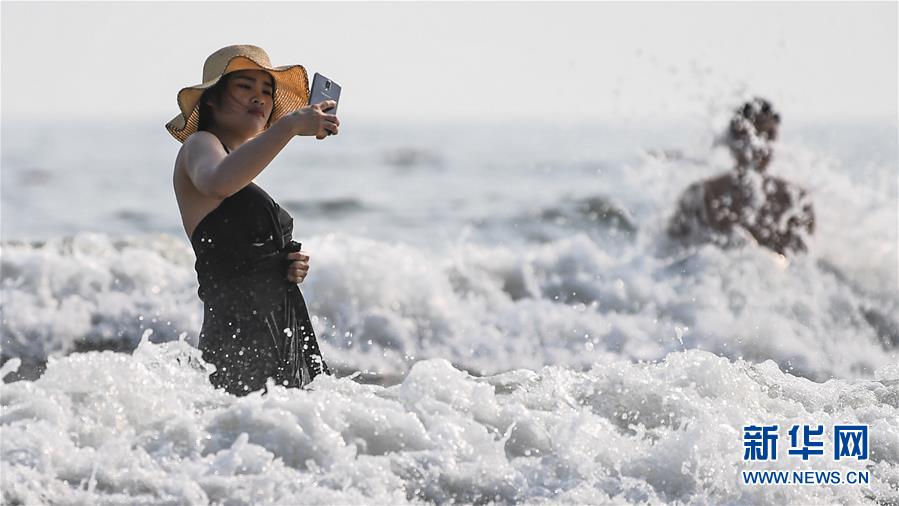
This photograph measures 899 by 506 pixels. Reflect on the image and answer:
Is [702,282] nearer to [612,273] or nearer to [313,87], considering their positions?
[612,273]

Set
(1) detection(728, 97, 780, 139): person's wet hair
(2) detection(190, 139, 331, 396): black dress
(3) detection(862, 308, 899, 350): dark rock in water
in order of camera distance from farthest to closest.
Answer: (1) detection(728, 97, 780, 139): person's wet hair → (3) detection(862, 308, 899, 350): dark rock in water → (2) detection(190, 139, 331, 396): black dress

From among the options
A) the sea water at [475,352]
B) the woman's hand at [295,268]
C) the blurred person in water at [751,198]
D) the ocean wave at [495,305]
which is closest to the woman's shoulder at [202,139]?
the woman's hand at [295,268]

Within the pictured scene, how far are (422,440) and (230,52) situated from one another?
4.25 feet

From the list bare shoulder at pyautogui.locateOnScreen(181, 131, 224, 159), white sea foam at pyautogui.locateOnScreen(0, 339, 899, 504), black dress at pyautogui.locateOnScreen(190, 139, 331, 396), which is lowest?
white sea foam at pyautogui.locateOnScreen(0, 339, 899, 504)

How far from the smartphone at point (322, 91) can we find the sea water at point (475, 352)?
2.99 ft

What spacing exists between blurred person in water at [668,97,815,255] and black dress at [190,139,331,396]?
6.59m

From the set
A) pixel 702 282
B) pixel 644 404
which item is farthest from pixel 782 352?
pixel 644 404

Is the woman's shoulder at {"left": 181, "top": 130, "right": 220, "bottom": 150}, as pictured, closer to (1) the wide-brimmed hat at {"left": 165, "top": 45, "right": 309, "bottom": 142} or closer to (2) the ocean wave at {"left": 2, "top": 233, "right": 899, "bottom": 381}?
(1) the wide-brimmed hat at {"left": 165, "top": 45, "right": 309, "bottom": 142}

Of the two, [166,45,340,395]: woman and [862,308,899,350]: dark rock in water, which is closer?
[166,45,340,395]: woman

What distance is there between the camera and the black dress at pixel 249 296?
135 inches

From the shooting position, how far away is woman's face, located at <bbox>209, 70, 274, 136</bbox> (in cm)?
353

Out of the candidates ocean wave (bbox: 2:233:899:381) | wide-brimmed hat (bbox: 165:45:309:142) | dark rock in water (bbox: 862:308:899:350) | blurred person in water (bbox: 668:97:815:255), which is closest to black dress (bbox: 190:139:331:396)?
wide-brimmed hat (bbox: 165:45:309:142)

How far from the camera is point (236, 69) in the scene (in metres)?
3.50

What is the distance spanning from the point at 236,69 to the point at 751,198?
6.85m
